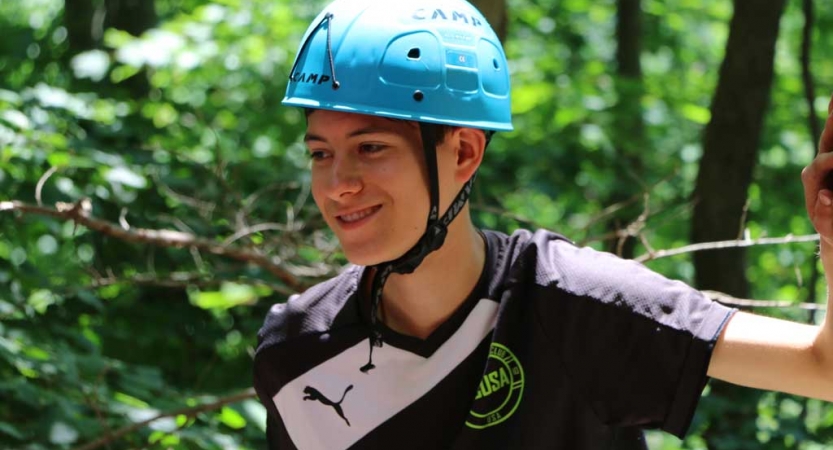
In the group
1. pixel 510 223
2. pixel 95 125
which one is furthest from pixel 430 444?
pixel 95 125

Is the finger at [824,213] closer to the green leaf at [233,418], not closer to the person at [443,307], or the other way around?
the person at [443,307]

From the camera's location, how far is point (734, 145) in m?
4.46

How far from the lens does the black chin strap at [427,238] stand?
218 cm

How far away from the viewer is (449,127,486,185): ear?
2.27m

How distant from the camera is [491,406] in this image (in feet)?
6.89

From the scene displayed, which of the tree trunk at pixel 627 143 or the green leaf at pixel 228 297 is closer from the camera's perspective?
the green leaf at pixel 228 297

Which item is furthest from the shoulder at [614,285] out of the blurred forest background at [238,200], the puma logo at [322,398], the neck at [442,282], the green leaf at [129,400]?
the green leaf at [129,400]

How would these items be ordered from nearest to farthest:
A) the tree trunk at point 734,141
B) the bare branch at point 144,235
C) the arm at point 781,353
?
the arm at point 781,353 → the bare branch at point 144,235 → the tree trunk at point 734,141

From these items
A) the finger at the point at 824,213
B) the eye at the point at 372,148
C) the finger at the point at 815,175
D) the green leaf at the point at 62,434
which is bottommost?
the green leaf at the point at 62,434

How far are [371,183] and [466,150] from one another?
0.96ft

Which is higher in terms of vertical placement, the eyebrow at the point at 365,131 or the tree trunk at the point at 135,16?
the eyebrow at the point at 365,131

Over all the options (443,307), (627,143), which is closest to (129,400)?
(443,307)

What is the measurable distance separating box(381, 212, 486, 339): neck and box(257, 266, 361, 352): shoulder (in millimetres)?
148

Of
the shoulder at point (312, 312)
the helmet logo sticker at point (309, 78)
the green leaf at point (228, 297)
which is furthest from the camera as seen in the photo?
the green leaf at point (228, 297)
